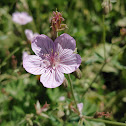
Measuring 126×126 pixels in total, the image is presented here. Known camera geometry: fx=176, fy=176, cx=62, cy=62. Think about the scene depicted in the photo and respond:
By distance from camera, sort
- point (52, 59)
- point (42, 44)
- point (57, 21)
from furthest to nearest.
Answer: point (52, 59) < point (42, 44) < point (57, 21)

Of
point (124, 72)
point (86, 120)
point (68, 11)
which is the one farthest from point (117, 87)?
point (68, 11)

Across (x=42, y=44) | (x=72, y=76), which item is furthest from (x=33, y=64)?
(x=72, y=76)

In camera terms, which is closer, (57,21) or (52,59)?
(57,21)

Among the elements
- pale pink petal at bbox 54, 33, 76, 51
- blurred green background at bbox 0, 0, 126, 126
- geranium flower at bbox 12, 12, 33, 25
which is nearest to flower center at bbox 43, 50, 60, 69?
pale pink petal at bbox 54, 33, 76, 51

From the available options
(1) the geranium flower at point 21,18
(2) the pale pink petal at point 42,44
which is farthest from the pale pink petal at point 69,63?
(1) the geranium flower at point 21,18

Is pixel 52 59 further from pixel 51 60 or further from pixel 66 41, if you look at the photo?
pixel 66 41

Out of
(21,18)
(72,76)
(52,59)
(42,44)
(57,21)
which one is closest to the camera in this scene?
(57,21)

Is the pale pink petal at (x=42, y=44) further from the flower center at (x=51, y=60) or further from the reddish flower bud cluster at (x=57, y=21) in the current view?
the reddish flower bud cluster at (x=57, y=21)

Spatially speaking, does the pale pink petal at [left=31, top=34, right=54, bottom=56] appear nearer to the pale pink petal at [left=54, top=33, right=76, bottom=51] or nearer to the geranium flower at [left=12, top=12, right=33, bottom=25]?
the pale pink petal at [left=54, top=33, right=76, bottom=51]
